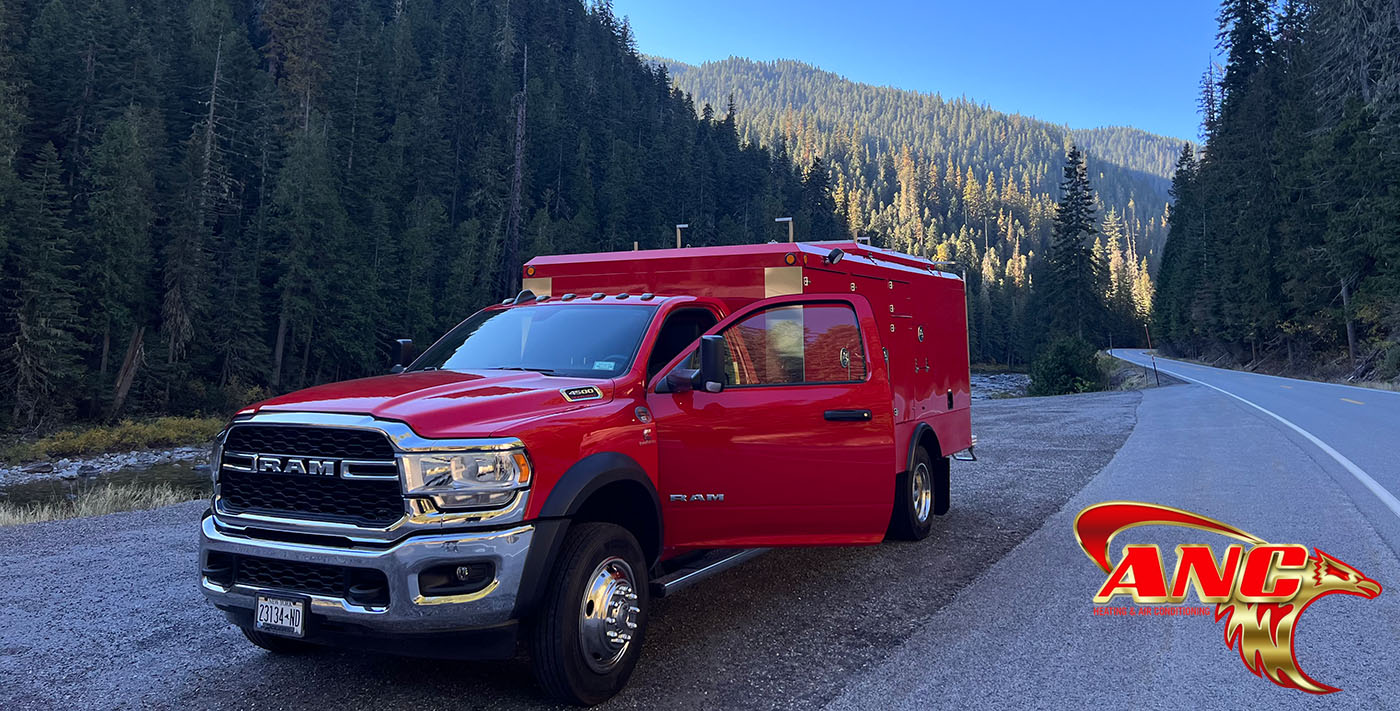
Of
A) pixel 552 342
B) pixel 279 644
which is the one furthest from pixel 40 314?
pixel 552 342

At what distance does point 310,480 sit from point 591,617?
1487mm

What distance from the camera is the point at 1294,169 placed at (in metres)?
47.0

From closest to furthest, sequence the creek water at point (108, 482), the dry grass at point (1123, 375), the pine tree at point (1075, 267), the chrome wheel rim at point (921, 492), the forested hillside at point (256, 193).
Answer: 1. the chrome wheel rim at point (921, 492)
2. the creek water at point (108, 482)
3. the forested hillside at point (256, 193)
4. the dry grass at point (1123, 375)
5. the pine tree at point (1075, 267)

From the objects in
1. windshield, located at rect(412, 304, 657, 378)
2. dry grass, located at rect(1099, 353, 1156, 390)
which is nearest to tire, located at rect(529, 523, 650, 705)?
windshield, located at rect(412, 304, 657, 378)

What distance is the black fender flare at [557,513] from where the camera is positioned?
12.5 feet

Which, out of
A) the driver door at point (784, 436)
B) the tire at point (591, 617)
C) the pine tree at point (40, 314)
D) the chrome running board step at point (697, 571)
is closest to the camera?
the tire at point (591, 617)

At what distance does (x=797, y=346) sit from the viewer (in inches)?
221

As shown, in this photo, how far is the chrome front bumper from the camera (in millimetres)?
3650

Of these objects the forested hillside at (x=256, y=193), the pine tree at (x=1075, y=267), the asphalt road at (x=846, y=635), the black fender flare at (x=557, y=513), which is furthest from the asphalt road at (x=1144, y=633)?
the pine tree at (x=1075, y=267)

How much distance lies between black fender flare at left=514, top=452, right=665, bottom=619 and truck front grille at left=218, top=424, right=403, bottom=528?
0.63m

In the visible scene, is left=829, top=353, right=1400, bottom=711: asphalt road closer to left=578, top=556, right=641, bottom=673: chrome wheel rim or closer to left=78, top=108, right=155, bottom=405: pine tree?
left=578, top=556, right=641, bottom=673: chrome wheel rim

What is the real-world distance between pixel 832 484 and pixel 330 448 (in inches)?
118

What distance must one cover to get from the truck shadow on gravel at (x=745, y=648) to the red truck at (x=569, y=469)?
0.28 m

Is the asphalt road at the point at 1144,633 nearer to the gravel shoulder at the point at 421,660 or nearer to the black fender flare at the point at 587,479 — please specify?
the gravel shoulder at the point at 421,660
